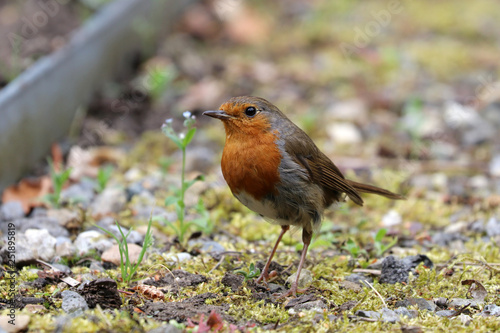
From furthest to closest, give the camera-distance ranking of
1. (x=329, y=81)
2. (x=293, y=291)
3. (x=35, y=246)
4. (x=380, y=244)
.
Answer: (x=329, y=81) < (x=380, y=244) < (x=35, y=246) < (x=293, y=291)

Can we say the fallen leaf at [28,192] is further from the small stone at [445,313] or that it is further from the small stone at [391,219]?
the small stone at [445,313]

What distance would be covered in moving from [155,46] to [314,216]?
4713 millimetres

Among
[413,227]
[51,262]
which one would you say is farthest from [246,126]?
[413,227]

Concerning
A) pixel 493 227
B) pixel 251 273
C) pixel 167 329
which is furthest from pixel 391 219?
pixel 167 329

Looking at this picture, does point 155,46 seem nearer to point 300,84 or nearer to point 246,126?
point 300,84

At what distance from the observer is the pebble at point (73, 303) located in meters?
2.84

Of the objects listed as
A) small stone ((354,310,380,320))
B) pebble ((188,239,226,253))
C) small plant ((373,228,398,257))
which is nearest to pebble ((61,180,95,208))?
pebble ((188,239,226,253))

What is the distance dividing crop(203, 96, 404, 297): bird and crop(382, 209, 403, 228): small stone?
1.14 meters

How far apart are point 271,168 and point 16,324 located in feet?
5.03

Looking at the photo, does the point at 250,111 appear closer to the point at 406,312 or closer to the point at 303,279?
the point at 303,279

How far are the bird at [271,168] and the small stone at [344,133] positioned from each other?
225 cm

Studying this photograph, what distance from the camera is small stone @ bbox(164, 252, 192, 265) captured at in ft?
11.7

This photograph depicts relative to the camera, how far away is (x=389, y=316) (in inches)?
115

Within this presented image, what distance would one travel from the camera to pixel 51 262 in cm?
348
